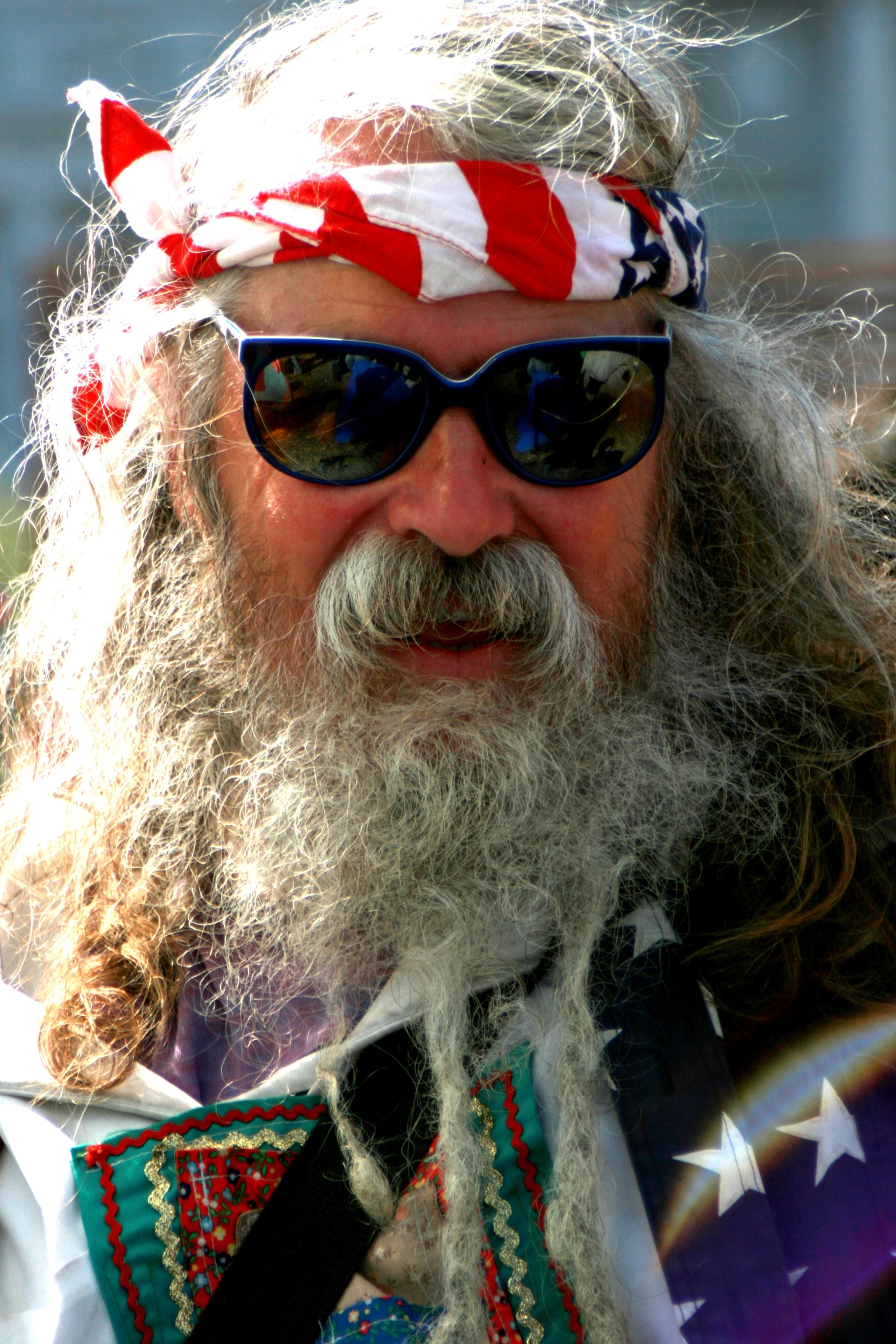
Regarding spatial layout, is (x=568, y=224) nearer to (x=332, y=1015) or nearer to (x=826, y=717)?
(x=826, y=717)

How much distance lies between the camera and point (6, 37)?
7.24 metres

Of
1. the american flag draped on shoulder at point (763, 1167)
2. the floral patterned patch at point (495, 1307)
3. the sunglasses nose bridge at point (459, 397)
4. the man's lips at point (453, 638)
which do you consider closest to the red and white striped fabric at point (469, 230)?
the sunglasses nose bridge at point (459, 397)

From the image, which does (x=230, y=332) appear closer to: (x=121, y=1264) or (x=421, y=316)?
A: (x=421, y=316)

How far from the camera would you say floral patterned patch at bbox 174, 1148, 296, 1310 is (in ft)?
5.25

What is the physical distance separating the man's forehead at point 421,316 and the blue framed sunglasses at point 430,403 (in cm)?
3

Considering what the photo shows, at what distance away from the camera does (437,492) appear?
5.76ft

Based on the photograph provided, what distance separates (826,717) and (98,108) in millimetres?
1524

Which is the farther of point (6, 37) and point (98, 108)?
point (6, 37)

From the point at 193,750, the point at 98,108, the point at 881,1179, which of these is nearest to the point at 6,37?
the point at 98,108

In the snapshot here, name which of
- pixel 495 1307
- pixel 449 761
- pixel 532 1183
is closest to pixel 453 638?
pixel 449 761

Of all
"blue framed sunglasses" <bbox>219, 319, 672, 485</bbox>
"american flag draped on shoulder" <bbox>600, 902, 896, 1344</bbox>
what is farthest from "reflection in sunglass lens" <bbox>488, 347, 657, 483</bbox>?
"american flag draped on shoulder" <bbox>600, 902, 896, 1344</bbox>

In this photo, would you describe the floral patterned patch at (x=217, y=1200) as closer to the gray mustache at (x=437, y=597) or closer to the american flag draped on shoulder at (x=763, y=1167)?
the american flag draped on shoulder at (x=763, y=1167)

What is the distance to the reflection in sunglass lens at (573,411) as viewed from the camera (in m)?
1.76

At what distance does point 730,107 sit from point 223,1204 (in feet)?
21.6
